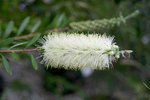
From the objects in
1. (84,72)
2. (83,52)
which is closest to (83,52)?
(83,52)

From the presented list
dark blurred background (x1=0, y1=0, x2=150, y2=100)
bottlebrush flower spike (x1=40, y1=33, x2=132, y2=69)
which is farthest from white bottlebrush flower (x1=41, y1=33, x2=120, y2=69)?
dark blurred background (x1=0, y1=0, x2=150, y2=100)

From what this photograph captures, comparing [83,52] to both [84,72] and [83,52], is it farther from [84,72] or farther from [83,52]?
[84,72]

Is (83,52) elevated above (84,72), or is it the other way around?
(83,52)

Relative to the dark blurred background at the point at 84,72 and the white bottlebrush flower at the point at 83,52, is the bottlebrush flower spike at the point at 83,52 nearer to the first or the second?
the white bottlebrush flower at the point at 83,52

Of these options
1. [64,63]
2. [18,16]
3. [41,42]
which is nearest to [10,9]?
[18,16]

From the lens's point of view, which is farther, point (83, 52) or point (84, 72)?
point (84, 72)

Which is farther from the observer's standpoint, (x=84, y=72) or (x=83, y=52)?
(x=84, y=72)
